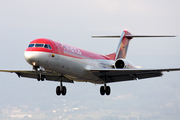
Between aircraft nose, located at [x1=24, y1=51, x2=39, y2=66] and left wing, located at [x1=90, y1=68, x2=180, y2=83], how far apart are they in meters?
6.36

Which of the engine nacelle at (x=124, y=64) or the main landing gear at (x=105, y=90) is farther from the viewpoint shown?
the main landing gear at (x=105, y=90)

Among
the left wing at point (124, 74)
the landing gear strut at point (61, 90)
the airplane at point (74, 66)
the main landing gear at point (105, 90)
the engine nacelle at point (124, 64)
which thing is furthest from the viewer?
the main landing gear at point (105, 90)

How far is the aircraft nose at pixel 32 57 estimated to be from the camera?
23.1 m

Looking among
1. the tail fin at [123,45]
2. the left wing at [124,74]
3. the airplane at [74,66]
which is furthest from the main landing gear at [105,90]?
the tail fin at [123,45]

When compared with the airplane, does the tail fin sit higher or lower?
higher

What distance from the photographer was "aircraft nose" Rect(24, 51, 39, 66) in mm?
23125

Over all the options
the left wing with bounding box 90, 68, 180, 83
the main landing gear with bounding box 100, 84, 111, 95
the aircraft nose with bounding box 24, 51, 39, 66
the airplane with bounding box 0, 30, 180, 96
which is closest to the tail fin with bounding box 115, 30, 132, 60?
the airplane with bounding box 0, 30, 180, 96

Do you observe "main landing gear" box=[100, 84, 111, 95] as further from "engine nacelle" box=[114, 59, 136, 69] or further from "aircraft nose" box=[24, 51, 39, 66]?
"aircraft nose" box=[24, 51, 39, 66]

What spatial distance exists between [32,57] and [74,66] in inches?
171

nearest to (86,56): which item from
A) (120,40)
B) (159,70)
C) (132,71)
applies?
(132,71)

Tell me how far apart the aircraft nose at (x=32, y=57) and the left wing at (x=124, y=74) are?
6364mm

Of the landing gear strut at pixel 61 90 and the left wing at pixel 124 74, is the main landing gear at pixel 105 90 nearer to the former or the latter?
the left wing at pixel 124 74

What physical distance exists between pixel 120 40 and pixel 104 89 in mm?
8486

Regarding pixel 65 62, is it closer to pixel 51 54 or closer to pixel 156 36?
pixel 51 54
